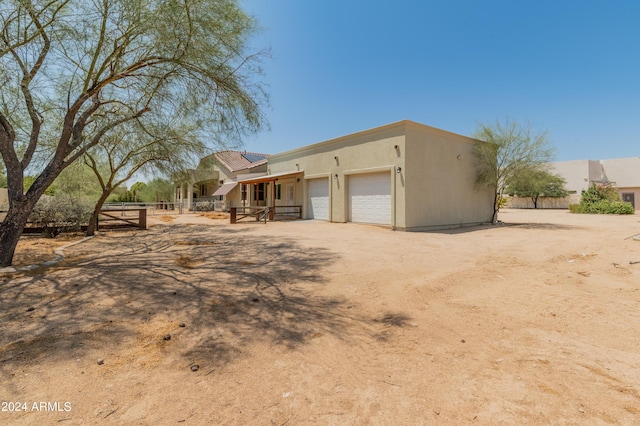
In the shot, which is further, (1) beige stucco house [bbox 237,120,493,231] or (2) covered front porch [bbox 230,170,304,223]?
(2) covered front porch [bbox 230,170,304,223]

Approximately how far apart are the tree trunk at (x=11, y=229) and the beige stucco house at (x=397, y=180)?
12680 millimetres

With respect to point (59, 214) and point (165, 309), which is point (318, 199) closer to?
point (59, 214)

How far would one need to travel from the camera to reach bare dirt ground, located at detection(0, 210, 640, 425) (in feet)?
7.89

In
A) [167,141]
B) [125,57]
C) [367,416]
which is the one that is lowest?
[367,416]

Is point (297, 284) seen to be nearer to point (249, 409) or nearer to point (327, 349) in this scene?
point (327, 349)

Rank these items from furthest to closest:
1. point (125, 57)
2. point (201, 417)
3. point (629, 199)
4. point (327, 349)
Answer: point (629, 199), point (125, 57), point (327, 349), point (201, 417)

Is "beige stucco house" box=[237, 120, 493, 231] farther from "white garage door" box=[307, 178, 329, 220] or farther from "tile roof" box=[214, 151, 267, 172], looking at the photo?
"tile roof" box=[214, 151, 267, 172]

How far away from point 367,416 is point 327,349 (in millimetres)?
1102

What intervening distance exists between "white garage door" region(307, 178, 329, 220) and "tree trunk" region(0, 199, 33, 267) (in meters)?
13.8

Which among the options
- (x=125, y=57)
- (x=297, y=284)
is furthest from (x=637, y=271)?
(x=125, y=57)

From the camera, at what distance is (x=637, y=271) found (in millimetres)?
6277

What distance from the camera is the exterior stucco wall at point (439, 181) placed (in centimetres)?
1441

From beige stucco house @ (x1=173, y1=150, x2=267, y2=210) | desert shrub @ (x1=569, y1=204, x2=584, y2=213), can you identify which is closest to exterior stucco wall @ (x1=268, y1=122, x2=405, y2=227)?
beige stucco house @ (x1=173, y1=150, x2=267, y2=210)

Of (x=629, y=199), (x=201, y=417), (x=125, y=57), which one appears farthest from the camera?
(x=629, y=199)
